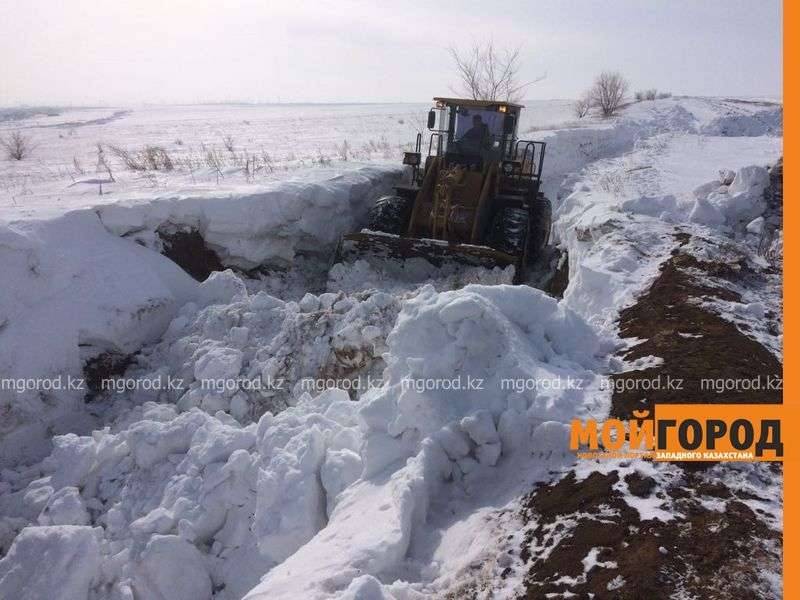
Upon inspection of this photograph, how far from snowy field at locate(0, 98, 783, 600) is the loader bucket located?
243 millimetres

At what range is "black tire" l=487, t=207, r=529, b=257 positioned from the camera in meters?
8.10

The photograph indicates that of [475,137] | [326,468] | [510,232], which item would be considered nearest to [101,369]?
[326,468]

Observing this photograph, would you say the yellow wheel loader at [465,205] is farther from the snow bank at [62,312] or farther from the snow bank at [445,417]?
the snow bank at [445,417]

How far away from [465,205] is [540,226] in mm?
1404

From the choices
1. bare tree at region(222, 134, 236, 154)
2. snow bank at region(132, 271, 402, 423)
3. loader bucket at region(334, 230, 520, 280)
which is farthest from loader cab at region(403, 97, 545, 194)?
bare tree at region(222, 134, 236, 154)

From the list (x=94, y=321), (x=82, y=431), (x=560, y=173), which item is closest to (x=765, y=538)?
(x=82, y=431)

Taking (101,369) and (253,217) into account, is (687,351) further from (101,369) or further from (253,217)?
(253,217)

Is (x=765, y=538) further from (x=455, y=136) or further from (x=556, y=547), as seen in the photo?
(x=455, y=136)

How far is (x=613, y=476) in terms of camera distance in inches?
111

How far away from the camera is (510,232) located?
8.20m

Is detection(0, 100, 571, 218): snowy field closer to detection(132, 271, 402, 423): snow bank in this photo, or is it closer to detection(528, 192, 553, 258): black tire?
detection(132, 271, 402, 423): snow bank

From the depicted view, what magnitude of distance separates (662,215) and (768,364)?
142 inches

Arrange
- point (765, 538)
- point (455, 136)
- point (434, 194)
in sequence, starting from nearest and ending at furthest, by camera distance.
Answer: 1. point (765, 538)
2. point (434, 194)
3. point (455, 136)

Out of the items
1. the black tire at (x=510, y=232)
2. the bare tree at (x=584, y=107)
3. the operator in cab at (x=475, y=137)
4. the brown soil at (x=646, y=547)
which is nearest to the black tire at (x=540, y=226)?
the black tire at (x=510, y=232)
